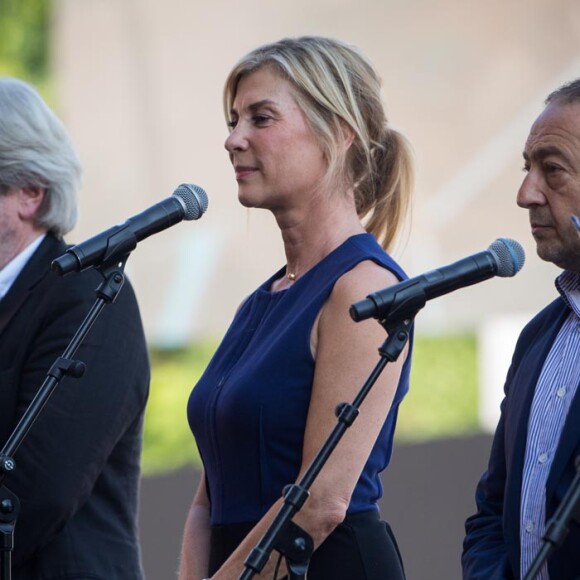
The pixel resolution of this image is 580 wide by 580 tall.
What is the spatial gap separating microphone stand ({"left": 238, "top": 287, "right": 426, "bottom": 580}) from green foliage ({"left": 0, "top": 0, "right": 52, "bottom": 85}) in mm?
7073

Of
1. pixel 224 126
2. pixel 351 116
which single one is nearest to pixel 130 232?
pixel 351 116

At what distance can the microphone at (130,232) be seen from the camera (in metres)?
2.47

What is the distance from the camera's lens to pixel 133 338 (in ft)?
10.4

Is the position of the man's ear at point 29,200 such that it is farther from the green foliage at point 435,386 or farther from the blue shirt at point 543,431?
the green foliage at point 435,386

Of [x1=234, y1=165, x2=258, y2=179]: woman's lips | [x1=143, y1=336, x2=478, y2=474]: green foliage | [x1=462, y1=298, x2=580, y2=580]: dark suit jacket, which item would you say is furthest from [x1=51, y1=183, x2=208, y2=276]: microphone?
[x1=143, y1=336, x2=478, y2=474]: green foliage

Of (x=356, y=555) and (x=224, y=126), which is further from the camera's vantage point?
(x=224, y=126)

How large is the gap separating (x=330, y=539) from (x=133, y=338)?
2.64 ft

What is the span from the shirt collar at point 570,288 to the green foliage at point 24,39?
22.3 ft

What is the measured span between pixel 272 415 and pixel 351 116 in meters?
0.74

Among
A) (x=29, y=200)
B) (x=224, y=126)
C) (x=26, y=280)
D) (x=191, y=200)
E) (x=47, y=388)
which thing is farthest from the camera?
(x=224, y=126)

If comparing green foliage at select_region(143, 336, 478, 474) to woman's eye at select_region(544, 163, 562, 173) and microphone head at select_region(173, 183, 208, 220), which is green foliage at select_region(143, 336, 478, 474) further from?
woman's eye at select_region(544, 163, 562, 173)

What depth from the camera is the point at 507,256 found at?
2324 millimetres

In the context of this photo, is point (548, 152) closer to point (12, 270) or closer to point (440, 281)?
point (440, 281)

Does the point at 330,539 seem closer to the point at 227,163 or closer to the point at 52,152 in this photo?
the point at 52,152
